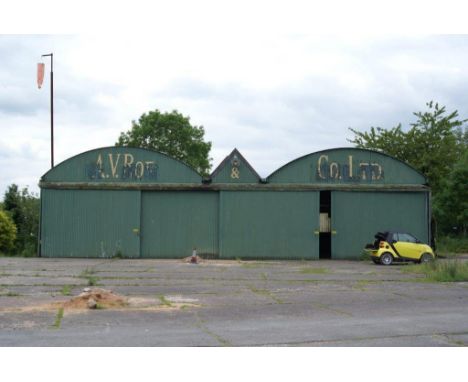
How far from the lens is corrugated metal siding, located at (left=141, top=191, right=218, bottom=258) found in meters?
26.6

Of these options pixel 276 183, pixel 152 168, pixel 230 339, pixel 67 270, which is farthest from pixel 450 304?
pixel 152 168

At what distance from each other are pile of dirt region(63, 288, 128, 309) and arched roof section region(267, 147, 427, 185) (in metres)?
15.4

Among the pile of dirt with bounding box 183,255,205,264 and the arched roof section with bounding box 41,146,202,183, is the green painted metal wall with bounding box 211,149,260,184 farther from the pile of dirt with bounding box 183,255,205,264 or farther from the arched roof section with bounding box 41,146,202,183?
the pile of dirt with bounding box 183,255,205,264

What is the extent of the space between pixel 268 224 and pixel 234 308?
584 inches

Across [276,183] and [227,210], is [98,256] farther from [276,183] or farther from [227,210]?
[276,183]

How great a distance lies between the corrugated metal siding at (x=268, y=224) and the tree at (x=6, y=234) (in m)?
11.1

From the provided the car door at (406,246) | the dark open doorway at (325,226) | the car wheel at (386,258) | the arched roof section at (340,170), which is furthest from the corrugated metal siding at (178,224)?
the car door at (406,246)

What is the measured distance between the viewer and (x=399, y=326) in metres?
9.87

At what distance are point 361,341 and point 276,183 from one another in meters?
18.6

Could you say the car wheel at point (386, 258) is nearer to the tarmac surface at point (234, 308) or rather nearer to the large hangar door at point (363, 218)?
the tarmac surface at point (234, 308)

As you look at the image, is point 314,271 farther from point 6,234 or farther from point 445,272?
point 6,234

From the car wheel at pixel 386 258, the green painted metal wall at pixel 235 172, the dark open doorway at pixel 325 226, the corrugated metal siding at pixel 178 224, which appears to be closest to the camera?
the car wheel at pixel 386 258

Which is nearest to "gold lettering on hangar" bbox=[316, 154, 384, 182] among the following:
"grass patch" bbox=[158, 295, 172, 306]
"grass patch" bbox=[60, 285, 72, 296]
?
"grass patch" bbox=[60, 285, 72, 296]

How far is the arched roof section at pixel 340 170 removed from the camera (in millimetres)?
26922
